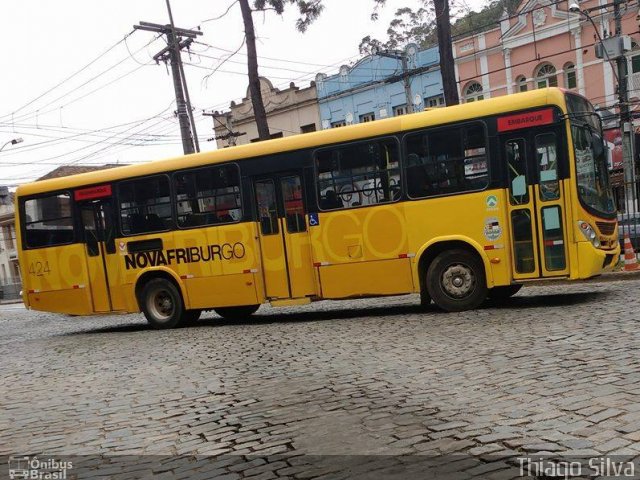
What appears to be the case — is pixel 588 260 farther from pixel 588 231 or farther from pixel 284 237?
pixel 284 237

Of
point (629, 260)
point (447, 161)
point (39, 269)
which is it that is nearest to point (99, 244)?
point (39, 269)

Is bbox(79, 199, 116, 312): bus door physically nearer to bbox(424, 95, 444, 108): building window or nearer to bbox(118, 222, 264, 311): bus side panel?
→ bbox(118, 222, 264, 311): bus side panel

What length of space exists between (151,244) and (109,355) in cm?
304

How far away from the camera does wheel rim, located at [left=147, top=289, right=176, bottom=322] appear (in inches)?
464

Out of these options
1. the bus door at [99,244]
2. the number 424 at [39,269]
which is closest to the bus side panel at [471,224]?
the bus door at [99,244]

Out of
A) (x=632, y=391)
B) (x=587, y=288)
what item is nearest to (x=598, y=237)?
(x=587, y=288)

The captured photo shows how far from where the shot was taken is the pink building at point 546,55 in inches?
1104

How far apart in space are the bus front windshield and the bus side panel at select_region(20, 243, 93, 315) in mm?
9398

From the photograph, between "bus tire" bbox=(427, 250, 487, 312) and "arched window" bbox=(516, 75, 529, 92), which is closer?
"bus tire" bbox=(427, 250, 487, 312)

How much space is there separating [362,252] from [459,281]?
165 centimetres

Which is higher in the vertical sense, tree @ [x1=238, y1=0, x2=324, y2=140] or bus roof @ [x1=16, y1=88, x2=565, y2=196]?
tree @ [x1=238, y1=0, x2=324, y2=140]

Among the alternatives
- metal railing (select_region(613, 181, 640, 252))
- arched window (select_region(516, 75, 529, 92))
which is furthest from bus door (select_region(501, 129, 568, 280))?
arched window (select_region(516, 75, 529, 92))

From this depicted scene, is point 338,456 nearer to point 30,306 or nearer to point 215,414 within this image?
point 215,414

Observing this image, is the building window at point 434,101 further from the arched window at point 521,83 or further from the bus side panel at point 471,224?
the bus side panel at point 471,224
